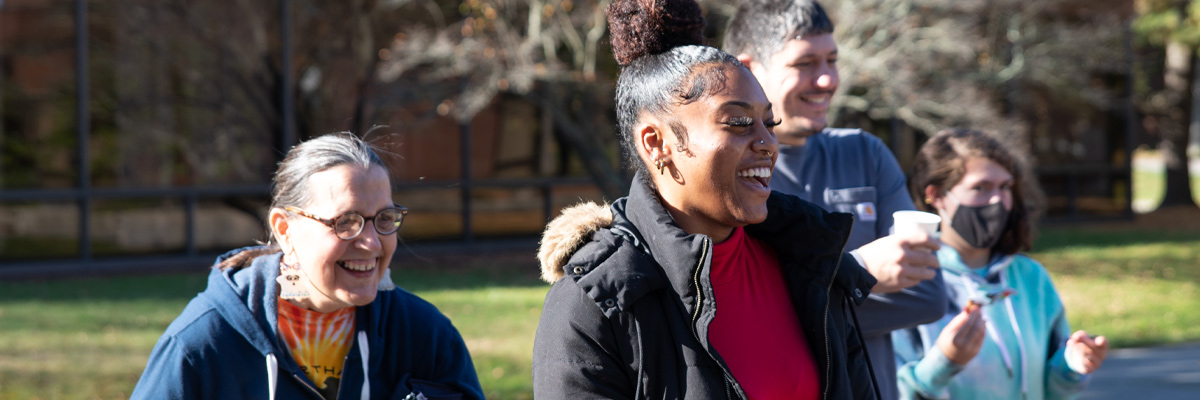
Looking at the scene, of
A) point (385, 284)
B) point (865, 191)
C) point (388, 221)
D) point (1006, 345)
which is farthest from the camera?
point (1006, 345)

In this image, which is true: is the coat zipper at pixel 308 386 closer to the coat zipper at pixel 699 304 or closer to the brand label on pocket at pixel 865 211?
the coat zipper at pixel 699 304

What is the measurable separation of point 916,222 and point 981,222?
1244mm

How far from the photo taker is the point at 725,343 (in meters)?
2.07

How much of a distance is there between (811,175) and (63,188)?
40.9 ft

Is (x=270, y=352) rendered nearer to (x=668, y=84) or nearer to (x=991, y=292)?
(x=668, y=84)

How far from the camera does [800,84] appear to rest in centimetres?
304

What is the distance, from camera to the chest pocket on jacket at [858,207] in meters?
2.99

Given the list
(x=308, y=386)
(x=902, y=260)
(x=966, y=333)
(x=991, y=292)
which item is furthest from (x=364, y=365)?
(x=991, y=292)

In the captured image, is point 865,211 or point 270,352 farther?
point 865,211

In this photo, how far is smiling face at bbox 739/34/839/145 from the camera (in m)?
3.02

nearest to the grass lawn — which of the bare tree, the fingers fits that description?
the bare tree

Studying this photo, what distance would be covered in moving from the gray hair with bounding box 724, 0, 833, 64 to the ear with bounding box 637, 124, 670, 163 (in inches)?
42.1

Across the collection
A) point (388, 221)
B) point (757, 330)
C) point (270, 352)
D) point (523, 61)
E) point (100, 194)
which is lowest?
point (270, 352)

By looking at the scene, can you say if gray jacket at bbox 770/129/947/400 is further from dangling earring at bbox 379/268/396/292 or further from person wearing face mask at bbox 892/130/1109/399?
dangling earring at bbox 379/268/396/292
